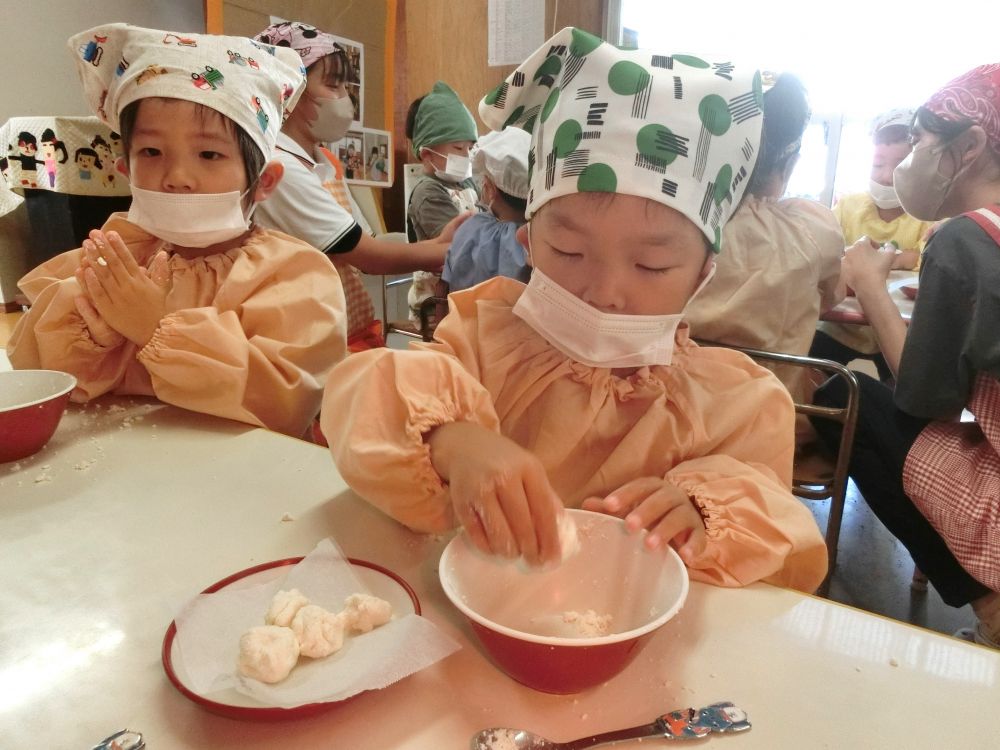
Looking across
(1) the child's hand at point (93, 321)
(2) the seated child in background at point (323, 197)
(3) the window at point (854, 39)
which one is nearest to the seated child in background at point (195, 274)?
(1) the child's hand at point (93, 321)

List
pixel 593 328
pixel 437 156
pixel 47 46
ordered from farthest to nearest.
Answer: pixel 437 156, pixel 47 46, pixel 593 328

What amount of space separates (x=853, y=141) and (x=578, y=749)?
17.4 feet

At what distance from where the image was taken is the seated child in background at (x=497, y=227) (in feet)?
7.79

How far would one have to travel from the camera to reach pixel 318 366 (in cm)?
126

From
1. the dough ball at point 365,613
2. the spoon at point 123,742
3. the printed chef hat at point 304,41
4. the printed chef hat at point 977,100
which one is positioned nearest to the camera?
the spoon at point 123,742

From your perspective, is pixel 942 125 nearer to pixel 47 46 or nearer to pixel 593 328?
pixel 593 328

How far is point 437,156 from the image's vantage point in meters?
3.29

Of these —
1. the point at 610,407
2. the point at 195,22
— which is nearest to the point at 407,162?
the point at 195,22

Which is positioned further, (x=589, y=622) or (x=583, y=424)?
(x=583, y=424)

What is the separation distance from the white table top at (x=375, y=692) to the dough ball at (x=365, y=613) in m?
0.06

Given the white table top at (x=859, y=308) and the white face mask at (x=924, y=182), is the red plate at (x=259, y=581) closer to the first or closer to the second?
the white face mask at (x=924, y=182)

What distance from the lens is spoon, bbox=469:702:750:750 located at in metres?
0.48

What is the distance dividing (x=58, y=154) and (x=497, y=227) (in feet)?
5.61

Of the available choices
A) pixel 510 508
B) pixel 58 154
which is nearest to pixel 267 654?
pixel 510 508
